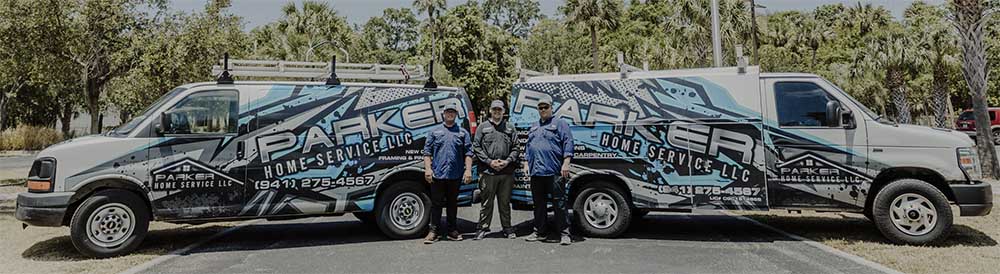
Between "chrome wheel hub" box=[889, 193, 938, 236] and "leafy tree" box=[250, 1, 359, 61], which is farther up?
"leafy tree" box=[250, 1, 359, 61]

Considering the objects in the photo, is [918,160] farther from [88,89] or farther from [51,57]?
[88,89]

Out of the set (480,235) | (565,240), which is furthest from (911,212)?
(480,235)

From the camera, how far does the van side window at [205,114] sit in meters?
6.68

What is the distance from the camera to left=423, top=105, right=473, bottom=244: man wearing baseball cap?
23.5ft

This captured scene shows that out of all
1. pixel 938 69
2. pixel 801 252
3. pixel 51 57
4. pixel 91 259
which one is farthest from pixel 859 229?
pixel 938 69

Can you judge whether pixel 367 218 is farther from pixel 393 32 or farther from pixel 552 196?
pixel 393 32

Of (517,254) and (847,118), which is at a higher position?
(847,118)

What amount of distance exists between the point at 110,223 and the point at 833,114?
8.03 m

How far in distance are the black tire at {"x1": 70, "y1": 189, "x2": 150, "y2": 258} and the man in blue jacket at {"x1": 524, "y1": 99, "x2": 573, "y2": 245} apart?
4.36 m

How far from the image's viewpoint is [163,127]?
658cm

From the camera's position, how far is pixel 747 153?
7.02 meters

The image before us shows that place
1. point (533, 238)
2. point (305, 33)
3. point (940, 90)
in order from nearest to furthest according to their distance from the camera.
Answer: point (533, 238) → point (940, 90) → point (305, 33)

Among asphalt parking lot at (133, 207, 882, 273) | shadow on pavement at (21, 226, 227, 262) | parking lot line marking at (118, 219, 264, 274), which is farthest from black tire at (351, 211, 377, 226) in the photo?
shadow on pavement at (21, 226, 227, 262)

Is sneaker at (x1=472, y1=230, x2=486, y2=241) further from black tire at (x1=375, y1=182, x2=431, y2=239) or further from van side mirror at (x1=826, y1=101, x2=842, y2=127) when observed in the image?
van side mirror at (x1=826, y1=101, x2=842, y2=127)
